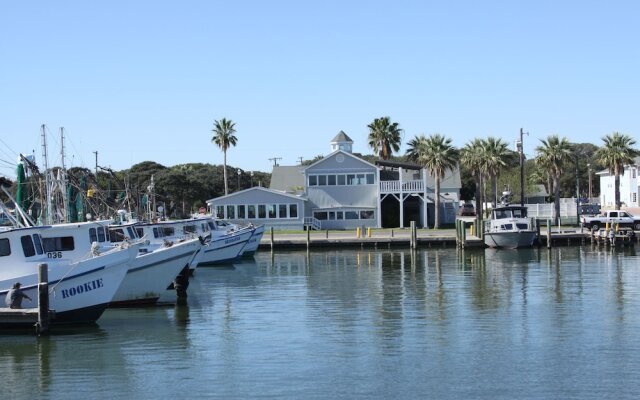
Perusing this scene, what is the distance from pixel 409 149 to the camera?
93500 millimetres

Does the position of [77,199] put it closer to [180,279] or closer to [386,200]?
[180,279]

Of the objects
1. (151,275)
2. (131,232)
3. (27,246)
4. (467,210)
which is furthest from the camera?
(467,210)

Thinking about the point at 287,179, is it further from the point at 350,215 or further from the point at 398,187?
the point at 398,187

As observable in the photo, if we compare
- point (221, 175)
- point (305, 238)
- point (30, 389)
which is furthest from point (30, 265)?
point (221, 175)

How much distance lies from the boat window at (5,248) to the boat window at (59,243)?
4.71ft

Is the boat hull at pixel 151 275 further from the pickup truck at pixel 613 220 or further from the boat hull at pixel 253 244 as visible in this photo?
Result: the pickup truck at pixel 613 220

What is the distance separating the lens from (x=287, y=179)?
93938 millimetres

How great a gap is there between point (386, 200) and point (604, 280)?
140ft

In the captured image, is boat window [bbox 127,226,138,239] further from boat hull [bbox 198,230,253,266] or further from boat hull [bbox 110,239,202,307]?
boat hull [bbox 198,230,253,266]

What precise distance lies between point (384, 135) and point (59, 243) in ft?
219

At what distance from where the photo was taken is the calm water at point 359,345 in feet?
74.2

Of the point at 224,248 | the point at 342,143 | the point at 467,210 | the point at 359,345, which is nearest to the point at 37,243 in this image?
the point at 359,345

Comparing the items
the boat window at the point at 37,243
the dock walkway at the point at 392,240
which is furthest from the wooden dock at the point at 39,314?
the dock walkway at the point at 392,240

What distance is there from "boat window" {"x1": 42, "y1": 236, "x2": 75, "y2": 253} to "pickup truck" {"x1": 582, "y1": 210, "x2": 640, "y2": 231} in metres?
47.9
